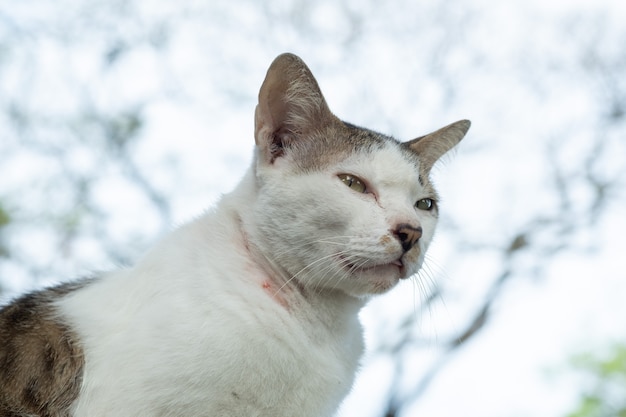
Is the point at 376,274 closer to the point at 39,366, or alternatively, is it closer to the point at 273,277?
the point at 273,277

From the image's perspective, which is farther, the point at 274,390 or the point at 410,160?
the point at 410,160

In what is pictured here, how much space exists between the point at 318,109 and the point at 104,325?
3.46 ft

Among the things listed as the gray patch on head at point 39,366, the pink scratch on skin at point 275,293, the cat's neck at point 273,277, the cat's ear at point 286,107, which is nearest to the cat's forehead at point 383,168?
the cat's ear at point 286,107

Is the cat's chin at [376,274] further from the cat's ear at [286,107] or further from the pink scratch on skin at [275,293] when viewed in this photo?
the cat's ear at [286,107]

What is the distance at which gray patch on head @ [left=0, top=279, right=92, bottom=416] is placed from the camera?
66.1 inches

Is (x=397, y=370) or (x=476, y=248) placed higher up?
(x=476, y=248)

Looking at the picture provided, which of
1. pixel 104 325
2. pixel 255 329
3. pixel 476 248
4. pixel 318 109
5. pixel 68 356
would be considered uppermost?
pixel 476 248

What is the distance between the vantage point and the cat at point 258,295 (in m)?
1.66

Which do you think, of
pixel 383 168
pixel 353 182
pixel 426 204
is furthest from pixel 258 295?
pixel 426 204

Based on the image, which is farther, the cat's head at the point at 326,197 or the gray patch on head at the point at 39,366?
the cat's head at the point at 326,197

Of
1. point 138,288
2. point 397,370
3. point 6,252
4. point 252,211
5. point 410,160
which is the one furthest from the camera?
point 6,252

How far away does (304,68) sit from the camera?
2082mm

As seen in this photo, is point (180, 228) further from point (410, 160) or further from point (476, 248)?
point (476, 248)

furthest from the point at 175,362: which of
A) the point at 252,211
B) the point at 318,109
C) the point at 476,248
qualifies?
the point at 476,248
